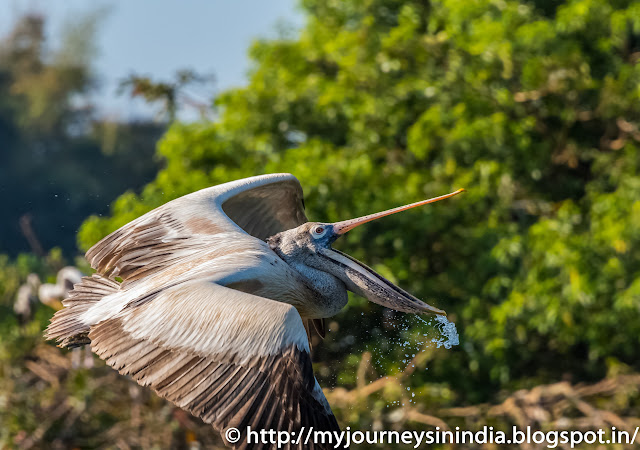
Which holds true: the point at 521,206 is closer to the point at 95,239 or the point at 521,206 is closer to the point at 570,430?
the point at 570,430

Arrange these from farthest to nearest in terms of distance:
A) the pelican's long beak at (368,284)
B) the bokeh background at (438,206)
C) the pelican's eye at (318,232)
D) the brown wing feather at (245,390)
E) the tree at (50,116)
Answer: the tree at (50,116)
the bokeh background at (438,206)
the pelican's eye at (318,232)
the pelican's long beak at (368,284)
the brown wing feather at (245,390)

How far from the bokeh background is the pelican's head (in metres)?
3.24

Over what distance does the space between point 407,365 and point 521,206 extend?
215cm

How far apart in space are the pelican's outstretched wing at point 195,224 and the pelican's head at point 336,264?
21cm

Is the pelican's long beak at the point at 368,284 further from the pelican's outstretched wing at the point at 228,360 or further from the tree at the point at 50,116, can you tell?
the tree at the point at 50,116

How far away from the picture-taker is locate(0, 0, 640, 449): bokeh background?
8797 millimetres

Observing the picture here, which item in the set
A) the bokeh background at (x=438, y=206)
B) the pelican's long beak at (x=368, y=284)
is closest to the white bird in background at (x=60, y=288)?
the bokeh background at (x=438, y=206)

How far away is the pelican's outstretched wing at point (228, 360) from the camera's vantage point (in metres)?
3.94

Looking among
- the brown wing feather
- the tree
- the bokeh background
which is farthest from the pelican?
the tree

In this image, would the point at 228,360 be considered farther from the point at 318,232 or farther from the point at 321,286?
the point at 318,232

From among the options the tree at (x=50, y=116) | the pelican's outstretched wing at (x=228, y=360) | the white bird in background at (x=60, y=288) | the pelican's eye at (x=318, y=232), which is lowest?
the tree at (x=50, y=116)

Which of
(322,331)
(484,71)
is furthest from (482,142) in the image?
(322,331)

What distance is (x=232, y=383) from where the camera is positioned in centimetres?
400

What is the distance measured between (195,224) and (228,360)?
1.26 meters
